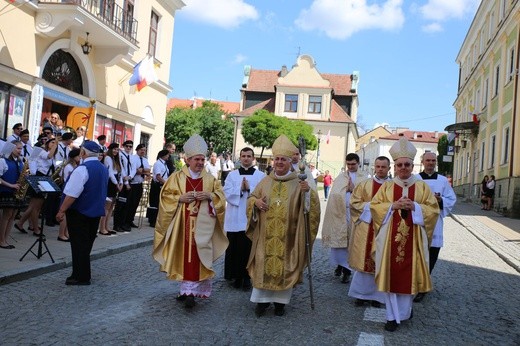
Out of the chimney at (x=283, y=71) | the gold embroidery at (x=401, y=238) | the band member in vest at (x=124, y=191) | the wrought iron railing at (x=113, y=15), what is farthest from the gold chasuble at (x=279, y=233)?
the chimney at (x=283, y=71)

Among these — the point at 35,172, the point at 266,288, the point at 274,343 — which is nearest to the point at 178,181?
the point at 266,288

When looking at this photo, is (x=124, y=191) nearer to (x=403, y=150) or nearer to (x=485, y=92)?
(x=403, y=150)

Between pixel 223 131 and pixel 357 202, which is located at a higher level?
pixel 223 131

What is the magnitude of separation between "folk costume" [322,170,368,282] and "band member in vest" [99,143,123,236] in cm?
456

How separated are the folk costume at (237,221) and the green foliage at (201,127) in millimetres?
51530

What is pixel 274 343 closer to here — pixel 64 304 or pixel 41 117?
pixel 64 304

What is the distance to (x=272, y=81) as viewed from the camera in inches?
2352

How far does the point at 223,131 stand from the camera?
6053 cm

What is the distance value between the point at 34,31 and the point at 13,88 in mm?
1702

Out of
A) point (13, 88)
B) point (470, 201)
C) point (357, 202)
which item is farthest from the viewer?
point (470, 201)

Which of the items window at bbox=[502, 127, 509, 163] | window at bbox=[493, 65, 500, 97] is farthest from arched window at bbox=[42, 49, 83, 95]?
window at bbox=[493, 65, 500, 97]

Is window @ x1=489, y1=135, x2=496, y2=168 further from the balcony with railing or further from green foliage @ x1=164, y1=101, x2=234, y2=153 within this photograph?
green foliage @ x1=164, y1=101, x2=234, y2=153

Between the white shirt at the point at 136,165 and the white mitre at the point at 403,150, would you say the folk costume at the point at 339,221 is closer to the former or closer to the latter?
the white mitre at the point at 403,150

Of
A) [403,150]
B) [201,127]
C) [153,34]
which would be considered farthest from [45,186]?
[201,127]
